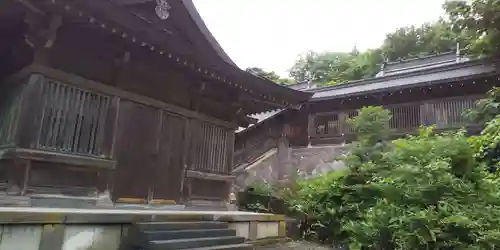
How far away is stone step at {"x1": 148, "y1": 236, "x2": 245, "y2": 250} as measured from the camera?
15.3 ft

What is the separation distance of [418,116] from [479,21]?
442cm

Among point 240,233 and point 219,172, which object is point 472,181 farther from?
point 219,172

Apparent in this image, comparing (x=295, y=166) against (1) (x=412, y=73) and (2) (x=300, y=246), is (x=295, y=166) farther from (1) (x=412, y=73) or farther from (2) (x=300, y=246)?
(2) (x=300, y=246)

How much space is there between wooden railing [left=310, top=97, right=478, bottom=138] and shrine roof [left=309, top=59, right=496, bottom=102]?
39.4 inches

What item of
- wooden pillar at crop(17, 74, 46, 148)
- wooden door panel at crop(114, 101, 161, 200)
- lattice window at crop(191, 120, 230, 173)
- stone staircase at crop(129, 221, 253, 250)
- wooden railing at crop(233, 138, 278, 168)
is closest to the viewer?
stone staircase at crop(129, 221, 253, 250)

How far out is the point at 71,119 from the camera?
19.6 feet

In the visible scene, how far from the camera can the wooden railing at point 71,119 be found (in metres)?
5.66

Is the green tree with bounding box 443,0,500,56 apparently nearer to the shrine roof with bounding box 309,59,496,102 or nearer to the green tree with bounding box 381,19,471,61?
the shrine roof with bounding box 309,59,496,102

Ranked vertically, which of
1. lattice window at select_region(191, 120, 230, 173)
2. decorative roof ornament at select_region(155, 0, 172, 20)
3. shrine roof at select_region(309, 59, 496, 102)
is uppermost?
shrine roof at select_region(309, 59, 496, 102)

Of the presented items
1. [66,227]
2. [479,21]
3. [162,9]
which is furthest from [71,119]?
[479,21]

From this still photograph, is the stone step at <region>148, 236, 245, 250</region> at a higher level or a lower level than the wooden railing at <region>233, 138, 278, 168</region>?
lower

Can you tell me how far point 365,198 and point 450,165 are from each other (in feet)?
8.33

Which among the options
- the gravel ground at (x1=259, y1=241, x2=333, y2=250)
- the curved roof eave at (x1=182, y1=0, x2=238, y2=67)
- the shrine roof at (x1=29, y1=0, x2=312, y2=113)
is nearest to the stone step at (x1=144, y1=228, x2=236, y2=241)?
the gravel ground at (x1=259, y1=241, x2=333, y2=250)

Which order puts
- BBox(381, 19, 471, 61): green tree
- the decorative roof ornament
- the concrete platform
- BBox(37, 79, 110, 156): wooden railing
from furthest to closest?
BBox(381, 19, 471, 61): green tree < the decorative roof ornament < BBox(37, 79, 110, 156): wooden railing < the concrete platform
